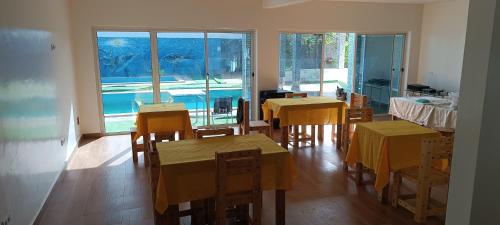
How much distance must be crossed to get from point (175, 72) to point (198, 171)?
14.7ft

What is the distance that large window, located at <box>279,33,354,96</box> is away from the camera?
7574 millimetres

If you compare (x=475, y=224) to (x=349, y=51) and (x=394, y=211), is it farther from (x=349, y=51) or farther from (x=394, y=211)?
(x=349, y=51)

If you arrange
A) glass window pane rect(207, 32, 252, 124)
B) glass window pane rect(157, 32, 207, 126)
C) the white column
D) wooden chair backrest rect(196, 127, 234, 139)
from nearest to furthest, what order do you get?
the white column < wooden chair backrest rect(196, 127, 234, 139) < glass window pane rect(157, 32, 207, 126) < glass window pane rect(207, 32, 252, 124)

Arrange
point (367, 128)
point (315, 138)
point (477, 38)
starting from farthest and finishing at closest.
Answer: point (315, 138) → point (367, 128) → point (477, 38)

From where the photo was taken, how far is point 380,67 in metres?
8.39

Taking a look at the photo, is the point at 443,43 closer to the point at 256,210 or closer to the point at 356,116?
the point at 356,116

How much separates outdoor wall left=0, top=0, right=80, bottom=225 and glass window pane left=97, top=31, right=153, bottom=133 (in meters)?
1.31

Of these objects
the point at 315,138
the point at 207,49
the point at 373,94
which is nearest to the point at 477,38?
the point at 315,138


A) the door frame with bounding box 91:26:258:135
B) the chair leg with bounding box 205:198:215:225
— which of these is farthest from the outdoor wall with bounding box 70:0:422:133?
the chair leg with bounding box 205:198:215:225

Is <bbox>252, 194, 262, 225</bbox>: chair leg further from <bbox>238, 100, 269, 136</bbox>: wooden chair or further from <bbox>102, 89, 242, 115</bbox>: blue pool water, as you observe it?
<bbox>102, 89, 242, 115</bbox>: blue pool water

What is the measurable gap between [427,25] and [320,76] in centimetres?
277

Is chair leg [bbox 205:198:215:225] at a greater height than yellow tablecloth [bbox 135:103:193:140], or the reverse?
yellow tablecloth [bbox 135:103:193:140]

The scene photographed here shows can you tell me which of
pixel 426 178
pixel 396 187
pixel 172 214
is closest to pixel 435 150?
pixel 426 178

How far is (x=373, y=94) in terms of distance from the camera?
8484 millimetres
